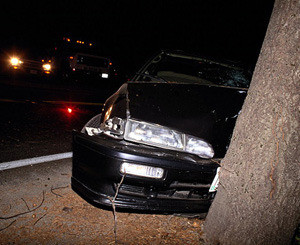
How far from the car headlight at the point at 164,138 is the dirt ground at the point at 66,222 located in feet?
2.58

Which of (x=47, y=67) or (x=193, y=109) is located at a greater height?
(x=193, y=109)

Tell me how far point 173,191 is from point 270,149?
76 centimetres

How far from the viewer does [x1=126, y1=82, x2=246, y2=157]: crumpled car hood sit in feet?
5.44

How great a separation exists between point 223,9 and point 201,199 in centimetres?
2003

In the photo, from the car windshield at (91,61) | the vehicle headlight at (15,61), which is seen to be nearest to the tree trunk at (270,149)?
the vehicle headlight at (15,61)

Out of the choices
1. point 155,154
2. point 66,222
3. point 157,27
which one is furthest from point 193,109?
point 157,27

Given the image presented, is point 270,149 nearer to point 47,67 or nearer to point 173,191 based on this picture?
point 173,191

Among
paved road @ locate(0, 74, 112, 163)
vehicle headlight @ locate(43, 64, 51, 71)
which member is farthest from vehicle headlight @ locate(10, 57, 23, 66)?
paved road @ locate(0, 74, 112, 163)

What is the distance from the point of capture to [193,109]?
1781 millimetres

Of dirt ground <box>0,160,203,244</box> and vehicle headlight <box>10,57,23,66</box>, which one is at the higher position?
vehicle headlight <box>10,57,23,66</box>

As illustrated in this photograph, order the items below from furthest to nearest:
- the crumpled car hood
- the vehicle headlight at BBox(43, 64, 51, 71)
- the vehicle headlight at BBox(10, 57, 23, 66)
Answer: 1. the vehicle headlight at BBox(43, 64, 51, 71)
2. the vehicle headlight at BBox(10, 57, 23, 66)
3. the crumpled car hood

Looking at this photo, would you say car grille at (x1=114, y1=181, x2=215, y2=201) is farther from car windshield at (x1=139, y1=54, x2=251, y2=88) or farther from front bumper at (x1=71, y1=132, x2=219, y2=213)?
car windshield at (x1=139, y1=54, x2=251, y2=88)

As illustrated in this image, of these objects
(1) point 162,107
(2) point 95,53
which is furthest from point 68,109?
(2) point 95,53

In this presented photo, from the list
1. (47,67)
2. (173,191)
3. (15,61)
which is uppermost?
(173,191)
